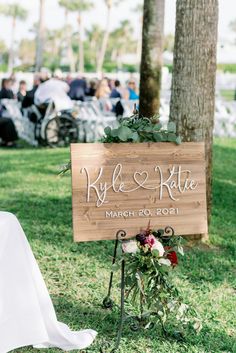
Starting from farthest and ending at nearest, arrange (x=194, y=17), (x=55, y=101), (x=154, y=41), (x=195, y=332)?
(x=55, y=101) < (x=154, y=41) < (x=194, y=17) < (x=195, y=332)

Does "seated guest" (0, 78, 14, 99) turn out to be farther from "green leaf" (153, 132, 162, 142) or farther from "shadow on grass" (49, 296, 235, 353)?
"green leaf" (153, 132, 162, 142)

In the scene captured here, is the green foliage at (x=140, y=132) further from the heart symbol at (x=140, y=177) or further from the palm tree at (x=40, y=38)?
the palm tree at (x=40, y=38)

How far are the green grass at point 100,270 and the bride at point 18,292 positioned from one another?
1.29ft

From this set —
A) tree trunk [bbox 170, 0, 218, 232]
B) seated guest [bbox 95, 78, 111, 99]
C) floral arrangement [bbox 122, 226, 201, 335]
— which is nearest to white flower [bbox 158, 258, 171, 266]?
floral arrangement [bbox 122, 226, 201, 335]

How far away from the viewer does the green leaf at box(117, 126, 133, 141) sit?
15.5 ft

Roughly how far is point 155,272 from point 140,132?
0.94 m

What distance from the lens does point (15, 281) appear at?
439 cm

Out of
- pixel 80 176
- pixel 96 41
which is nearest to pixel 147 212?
pixel 80 176

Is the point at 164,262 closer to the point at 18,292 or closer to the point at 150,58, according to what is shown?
the point at 18,292

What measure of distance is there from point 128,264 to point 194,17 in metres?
3.38

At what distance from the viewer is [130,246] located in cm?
469

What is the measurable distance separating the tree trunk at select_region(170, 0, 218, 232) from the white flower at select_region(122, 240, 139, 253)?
9.39 feet

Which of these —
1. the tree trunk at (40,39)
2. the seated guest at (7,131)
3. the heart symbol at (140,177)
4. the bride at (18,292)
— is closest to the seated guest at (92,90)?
the seated guest at (7,131)

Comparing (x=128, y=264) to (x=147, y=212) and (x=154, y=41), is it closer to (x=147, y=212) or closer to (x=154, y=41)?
(x=147, y=212)
